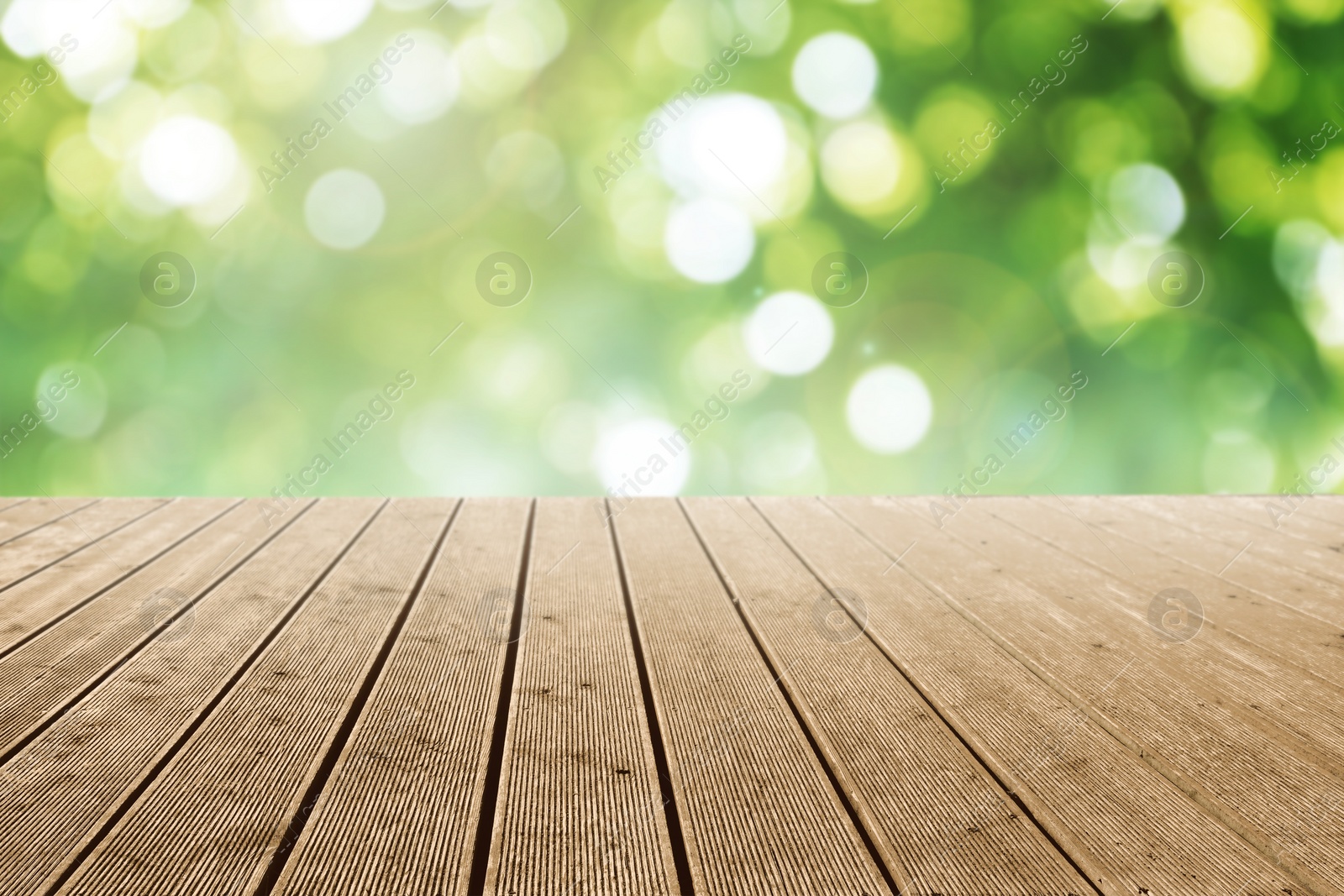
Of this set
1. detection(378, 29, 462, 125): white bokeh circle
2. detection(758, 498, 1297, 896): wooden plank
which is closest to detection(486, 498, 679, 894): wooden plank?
detection(758, 498, 1297, 896): wooden plank

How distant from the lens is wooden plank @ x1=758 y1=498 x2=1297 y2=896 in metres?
0.84

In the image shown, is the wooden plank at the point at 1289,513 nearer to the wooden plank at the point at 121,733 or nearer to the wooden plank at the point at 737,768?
the wooden plank at the point at 737,768

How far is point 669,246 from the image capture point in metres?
2.64

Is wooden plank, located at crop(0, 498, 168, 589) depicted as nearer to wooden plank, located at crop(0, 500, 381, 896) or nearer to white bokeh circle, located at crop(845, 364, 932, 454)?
wooden plank, located at crop(0, 500, 381, 896)

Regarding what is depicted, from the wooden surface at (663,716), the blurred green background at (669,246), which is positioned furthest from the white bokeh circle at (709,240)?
the wooden surface at (663,716)

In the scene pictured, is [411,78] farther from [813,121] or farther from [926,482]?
[926,482]

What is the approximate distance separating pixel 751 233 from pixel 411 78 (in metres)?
1.01

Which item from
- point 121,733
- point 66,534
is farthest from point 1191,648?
point 66,534

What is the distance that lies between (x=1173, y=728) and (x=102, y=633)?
146cm

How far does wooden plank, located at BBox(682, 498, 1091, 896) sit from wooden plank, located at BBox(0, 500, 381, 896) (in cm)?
63

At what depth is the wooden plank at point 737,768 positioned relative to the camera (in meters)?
0.82

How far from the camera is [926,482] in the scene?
2.74m

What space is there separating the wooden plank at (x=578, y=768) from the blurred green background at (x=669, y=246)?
1.19 meters

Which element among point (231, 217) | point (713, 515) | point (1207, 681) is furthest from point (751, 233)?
point (1207, 681)
